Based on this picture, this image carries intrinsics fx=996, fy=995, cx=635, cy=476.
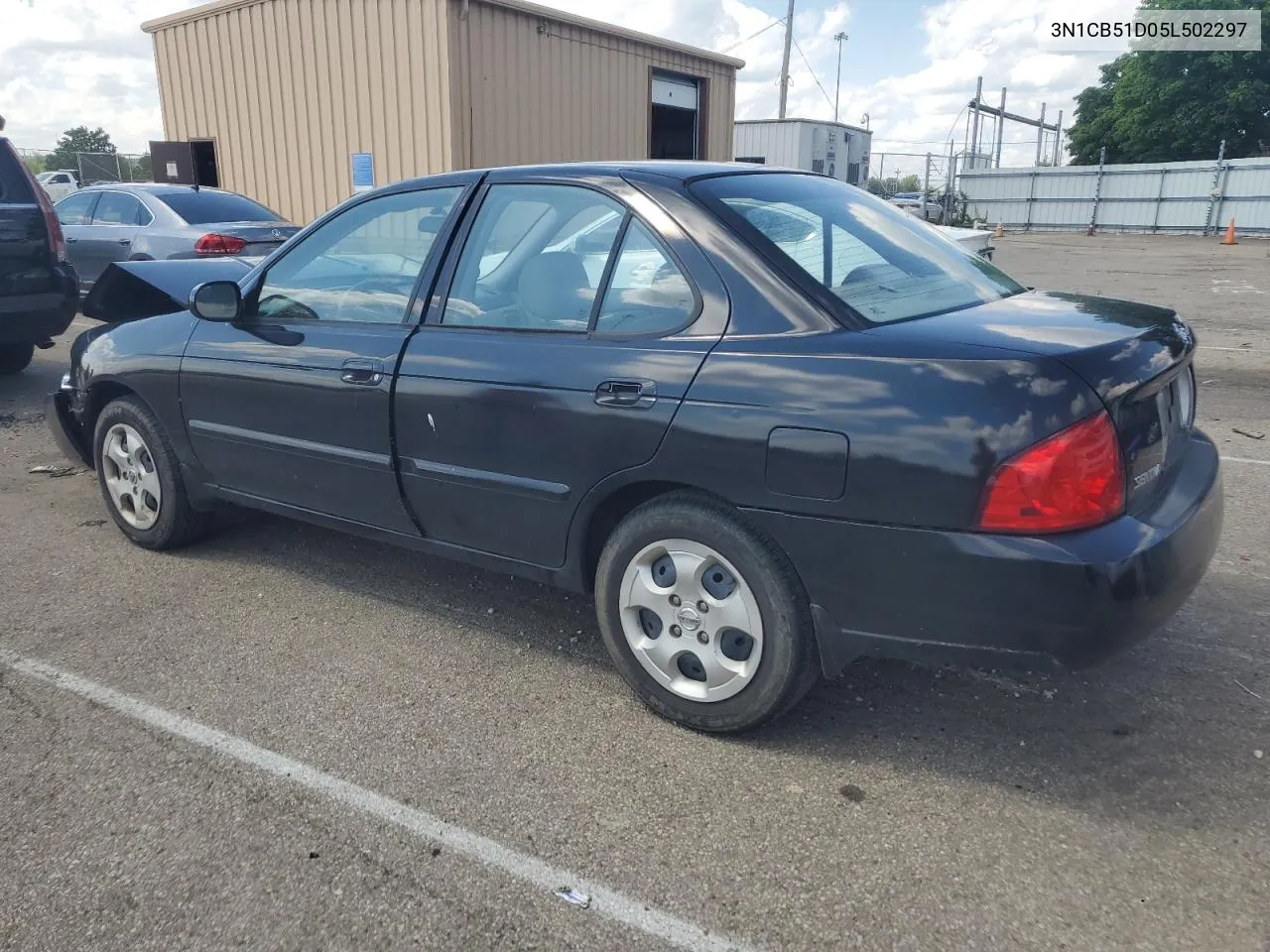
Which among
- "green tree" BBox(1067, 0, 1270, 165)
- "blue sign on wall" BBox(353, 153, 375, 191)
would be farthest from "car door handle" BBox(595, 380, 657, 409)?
"green tree" BBox(1067, 0, 1270, 165)

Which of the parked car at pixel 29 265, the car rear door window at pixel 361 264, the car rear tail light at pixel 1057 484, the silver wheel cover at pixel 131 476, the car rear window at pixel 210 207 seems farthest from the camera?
the car rear window at pixel 210 207

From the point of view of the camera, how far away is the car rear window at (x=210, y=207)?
10.3 meters

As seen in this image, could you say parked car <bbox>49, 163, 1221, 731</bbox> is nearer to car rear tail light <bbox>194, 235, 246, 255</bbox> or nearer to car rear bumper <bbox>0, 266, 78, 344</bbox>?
car rear bumper <bbox>0, 266, 78, 344</bbox>

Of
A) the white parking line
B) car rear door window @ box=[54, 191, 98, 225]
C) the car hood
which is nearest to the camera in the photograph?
the white parking line

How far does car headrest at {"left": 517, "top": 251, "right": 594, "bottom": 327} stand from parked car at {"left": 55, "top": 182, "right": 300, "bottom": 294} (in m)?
7.62

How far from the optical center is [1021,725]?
2.95m

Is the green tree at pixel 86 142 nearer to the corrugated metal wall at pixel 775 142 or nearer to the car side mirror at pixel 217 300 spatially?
the corrugated metal wall at pixel 775 142

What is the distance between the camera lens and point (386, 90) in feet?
45.3

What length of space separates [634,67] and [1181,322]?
1495 cm

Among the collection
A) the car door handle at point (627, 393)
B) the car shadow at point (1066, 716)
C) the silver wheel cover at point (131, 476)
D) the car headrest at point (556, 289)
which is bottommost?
the car shadow at point (1066, 716)

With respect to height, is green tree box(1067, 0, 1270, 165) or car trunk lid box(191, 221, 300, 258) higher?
green tree box(1067, 0, 1270, 165)

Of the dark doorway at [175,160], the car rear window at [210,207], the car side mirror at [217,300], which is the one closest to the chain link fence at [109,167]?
the dark doorway at [175,160]

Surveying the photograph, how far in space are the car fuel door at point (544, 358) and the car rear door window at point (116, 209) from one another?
885cm

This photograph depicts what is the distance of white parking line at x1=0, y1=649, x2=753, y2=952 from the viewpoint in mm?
2158
